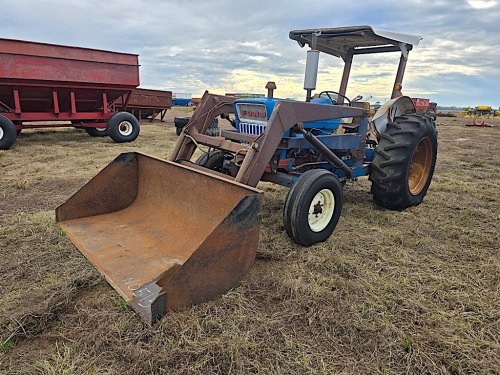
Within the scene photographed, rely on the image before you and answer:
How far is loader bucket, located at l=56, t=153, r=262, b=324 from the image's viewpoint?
7.31 ft

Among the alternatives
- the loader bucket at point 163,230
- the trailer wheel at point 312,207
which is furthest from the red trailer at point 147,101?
the trailer wheel at point 312,207

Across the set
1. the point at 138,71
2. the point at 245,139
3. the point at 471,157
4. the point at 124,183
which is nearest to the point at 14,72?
the point at 138,71

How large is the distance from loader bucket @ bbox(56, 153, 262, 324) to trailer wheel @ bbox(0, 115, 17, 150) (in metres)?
5.60

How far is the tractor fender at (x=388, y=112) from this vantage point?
446 centimetres

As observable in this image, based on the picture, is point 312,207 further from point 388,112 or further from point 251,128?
point 388,112

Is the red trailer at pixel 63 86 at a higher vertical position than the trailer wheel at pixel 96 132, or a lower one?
higher

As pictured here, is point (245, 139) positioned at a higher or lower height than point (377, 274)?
higher

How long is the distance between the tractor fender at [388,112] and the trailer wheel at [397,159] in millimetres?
162

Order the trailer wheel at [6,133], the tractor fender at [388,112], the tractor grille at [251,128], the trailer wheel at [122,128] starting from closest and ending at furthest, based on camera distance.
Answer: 1. the tractor grille at [251,128]
2. the tractor fender at [388,112]
3. the trailer wheel at [6,133]
4. the trailer wheel at [122,128]

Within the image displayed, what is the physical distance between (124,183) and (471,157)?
8681 millimetres

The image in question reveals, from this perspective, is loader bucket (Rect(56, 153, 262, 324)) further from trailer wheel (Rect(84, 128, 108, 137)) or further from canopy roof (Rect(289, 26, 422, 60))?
trailer wheel (Rect(84, 128, 108, 137))

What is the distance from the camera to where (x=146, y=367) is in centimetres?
183

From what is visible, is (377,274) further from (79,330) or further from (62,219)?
(62,219)

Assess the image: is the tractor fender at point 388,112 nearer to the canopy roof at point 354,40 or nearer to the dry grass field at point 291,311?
the canopy roof at point 354,40
